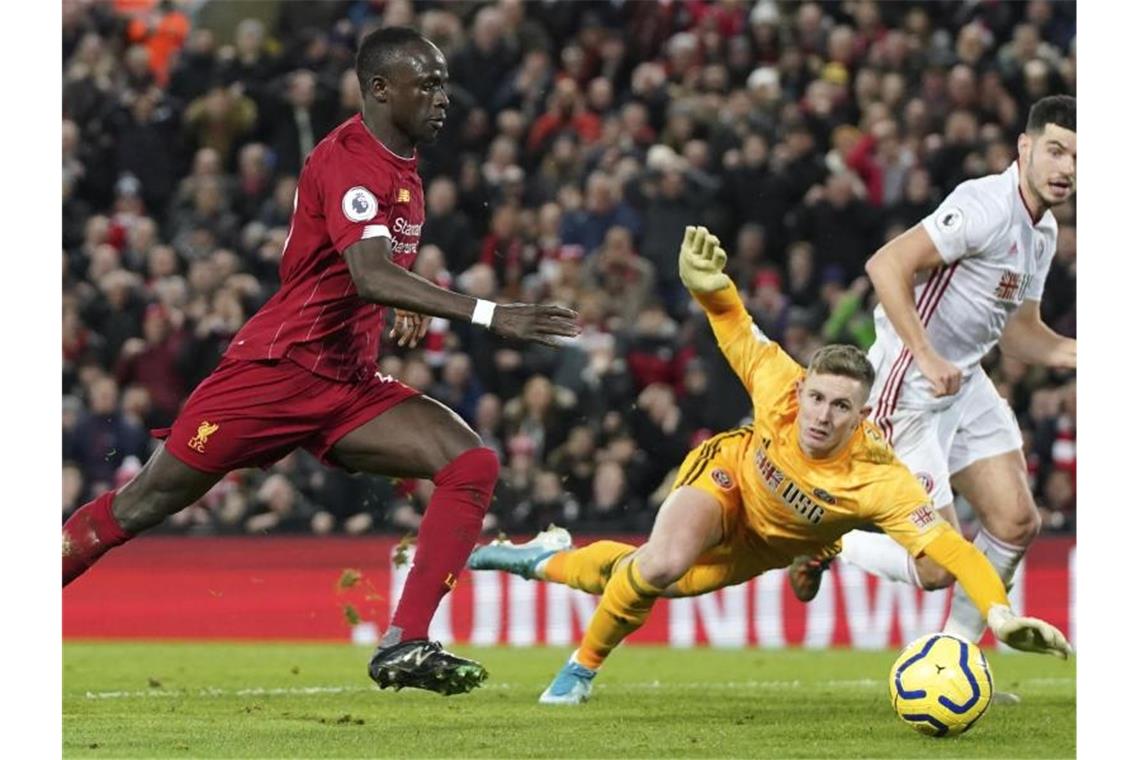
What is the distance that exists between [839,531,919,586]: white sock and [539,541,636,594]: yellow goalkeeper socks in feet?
3.51

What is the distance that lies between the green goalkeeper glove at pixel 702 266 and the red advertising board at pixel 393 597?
433 centimetres

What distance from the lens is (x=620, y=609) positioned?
24.2 ft

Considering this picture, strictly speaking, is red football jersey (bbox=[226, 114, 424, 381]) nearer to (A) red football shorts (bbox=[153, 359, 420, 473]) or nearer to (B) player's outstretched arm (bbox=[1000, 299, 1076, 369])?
(A) red football shorts (bbox=[153, 359, 420, 473])

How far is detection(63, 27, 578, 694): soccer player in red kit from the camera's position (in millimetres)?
6414

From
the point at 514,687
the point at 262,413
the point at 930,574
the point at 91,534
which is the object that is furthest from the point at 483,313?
the point at 514,687

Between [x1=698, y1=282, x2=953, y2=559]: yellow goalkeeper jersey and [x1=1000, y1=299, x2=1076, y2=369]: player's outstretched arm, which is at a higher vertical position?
[x1=1000, y1=299, x2=1076, y2=369]: player's outstretched arm

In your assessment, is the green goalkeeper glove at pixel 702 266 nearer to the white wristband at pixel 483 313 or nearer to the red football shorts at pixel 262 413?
the red football shorts at pixel 262 413

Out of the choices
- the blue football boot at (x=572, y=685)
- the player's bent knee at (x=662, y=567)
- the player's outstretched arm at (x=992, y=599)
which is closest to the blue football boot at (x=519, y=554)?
the blue football boot at (x=572, y=685)

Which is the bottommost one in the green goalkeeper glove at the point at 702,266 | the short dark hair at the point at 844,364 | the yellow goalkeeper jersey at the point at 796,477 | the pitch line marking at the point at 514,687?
the pitch line marking at the point at 514,687

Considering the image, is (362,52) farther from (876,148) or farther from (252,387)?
(876,148)

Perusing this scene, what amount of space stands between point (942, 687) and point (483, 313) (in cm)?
210

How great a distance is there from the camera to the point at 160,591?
38.7 ft

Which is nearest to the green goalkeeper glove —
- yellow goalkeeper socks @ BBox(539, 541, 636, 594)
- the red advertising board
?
yellow goalkeeper socks @ BBox(539, 541, 636, 594)

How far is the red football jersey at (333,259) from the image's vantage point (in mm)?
6355
